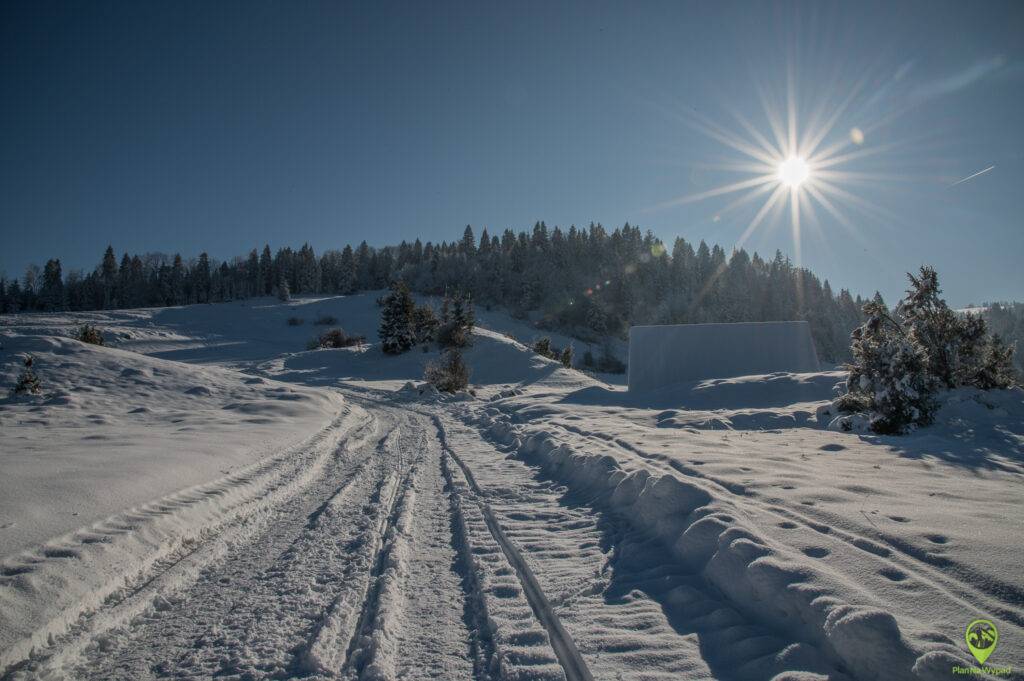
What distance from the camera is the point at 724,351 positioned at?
727 inches

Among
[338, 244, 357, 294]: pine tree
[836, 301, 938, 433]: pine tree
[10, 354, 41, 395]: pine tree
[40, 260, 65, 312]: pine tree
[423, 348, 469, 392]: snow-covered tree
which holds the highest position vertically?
[338, 244, 357, 294]: pine tree

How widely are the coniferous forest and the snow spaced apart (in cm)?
4910

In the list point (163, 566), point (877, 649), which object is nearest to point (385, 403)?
point (163, 566)

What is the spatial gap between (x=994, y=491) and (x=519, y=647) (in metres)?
4.96

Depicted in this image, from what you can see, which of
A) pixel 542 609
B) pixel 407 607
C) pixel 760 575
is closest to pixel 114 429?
pixel 407 607

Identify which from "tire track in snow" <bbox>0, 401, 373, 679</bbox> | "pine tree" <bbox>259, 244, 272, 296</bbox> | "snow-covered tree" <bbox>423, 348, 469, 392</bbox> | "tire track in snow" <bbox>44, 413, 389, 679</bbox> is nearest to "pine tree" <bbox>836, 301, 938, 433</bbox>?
"tire track in snow" <bbox>44, 413, 389, 679</bbox>

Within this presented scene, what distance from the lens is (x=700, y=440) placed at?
7633 mm

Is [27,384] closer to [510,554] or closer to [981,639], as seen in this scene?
[510,554]

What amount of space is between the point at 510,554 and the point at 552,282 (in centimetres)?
7616

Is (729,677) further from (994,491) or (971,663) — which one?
(994,491)

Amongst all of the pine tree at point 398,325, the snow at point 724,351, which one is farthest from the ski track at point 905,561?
the pine tree at point 398,325

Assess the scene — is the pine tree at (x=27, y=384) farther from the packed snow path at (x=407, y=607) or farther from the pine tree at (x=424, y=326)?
the pine tree at (x=424, y=326)

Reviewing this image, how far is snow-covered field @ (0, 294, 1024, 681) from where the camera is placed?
89.4 inches

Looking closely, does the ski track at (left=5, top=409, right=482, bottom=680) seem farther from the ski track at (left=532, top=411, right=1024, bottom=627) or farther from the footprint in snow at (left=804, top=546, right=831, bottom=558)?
the ski track at (left=532, top=411, right=1024, bottom=627)
